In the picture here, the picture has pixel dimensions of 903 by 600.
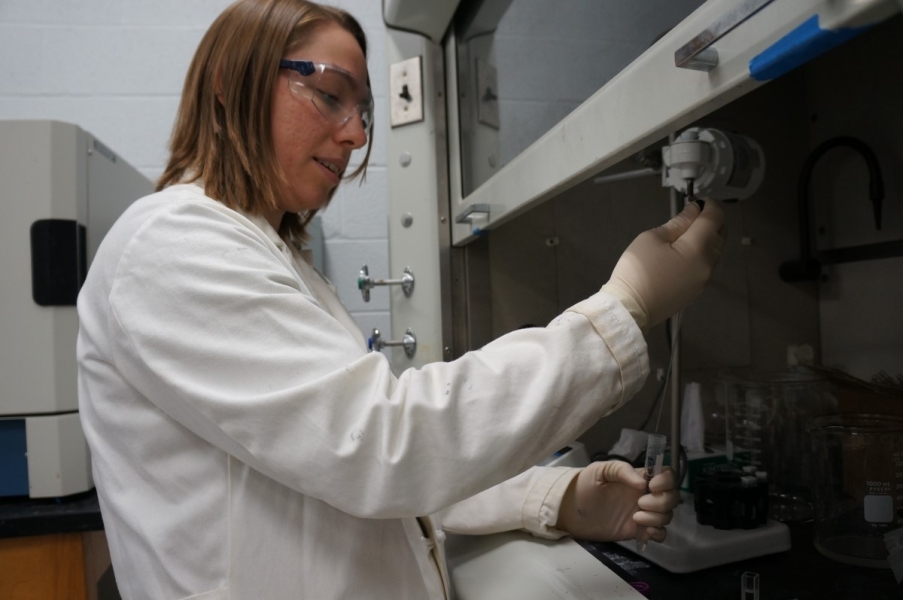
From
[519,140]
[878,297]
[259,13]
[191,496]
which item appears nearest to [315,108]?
[259,13]

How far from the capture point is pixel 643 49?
57 centimetres

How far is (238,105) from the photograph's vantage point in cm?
77

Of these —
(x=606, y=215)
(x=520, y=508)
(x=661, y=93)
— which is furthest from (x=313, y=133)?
(x=606, y=215)

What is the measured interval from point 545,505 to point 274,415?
0.43 meters

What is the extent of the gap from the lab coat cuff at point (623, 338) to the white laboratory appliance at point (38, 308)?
0.94 meters

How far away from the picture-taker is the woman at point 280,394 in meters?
0.53

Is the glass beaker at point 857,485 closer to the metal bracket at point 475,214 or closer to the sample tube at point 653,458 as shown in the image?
the sample tube at point 653,458

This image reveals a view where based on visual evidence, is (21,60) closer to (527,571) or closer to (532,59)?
(532,59)

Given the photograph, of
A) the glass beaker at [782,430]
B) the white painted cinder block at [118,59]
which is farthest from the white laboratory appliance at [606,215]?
the white painted cinder block at [118,59]

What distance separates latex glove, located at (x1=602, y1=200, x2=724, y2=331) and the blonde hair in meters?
0.45

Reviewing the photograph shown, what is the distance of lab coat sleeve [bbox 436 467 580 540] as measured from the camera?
0.80 metres

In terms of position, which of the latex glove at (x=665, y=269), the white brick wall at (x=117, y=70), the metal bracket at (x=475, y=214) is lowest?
the latex glove at (x=665, y=269)

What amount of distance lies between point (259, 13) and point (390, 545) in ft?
2.20

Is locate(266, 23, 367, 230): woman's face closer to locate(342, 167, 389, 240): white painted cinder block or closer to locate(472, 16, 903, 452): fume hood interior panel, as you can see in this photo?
locate(472, 16, 903, 452): fume hood interior panel
